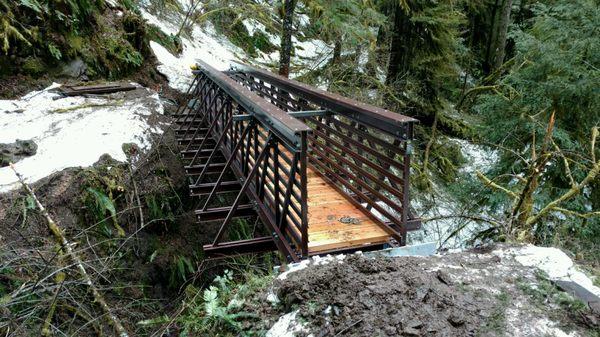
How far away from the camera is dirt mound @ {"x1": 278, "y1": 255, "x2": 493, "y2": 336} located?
111 inches

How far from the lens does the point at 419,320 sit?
284 cm

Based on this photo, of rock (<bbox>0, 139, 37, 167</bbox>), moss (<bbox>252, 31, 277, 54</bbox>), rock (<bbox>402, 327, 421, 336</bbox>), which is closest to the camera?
rock (<bbox>402, 327, 421, 336</bbox>)

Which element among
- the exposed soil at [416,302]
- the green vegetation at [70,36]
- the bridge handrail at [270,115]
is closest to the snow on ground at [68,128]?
the green vegetation at [70,36]

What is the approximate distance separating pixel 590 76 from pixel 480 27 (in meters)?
16.6

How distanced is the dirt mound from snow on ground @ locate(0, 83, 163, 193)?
4.53m

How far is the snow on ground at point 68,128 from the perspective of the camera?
624 cm

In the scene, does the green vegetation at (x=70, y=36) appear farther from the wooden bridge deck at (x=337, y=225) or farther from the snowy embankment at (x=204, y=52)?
the wooden bridge deck at (x=337, y=225)

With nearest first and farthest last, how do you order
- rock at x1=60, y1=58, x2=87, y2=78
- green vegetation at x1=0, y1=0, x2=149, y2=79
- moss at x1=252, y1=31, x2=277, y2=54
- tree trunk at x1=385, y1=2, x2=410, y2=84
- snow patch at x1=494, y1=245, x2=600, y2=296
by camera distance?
snow patch at x1=494, y1=245, x2=600, y2=296 → green vegetation at x1=0, y1=0, x2=149, y2=79 → rock at x1=60, y1=58, x2=87, y2=78 → tree trunk at x1=385, y1=2, x2=410, y2=84 → moss at x1=252, y1=31, x2=277, y2=54

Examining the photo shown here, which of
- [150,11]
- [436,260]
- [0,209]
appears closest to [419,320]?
[436,260]

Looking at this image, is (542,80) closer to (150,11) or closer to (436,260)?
(436,260)

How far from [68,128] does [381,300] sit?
254 inches

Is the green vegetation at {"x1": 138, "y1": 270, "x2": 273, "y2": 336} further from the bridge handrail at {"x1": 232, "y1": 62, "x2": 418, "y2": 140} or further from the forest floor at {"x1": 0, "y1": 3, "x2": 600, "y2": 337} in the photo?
the bridge handrail at {"x1": 232, "y1": 62, "x2": 418, "y2": 140}

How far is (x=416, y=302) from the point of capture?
301 cm

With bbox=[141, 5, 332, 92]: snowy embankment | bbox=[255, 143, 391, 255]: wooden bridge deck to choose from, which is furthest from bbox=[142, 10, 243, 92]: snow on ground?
bbox=[255, 143, 391, 255]: wooden bridge deck
